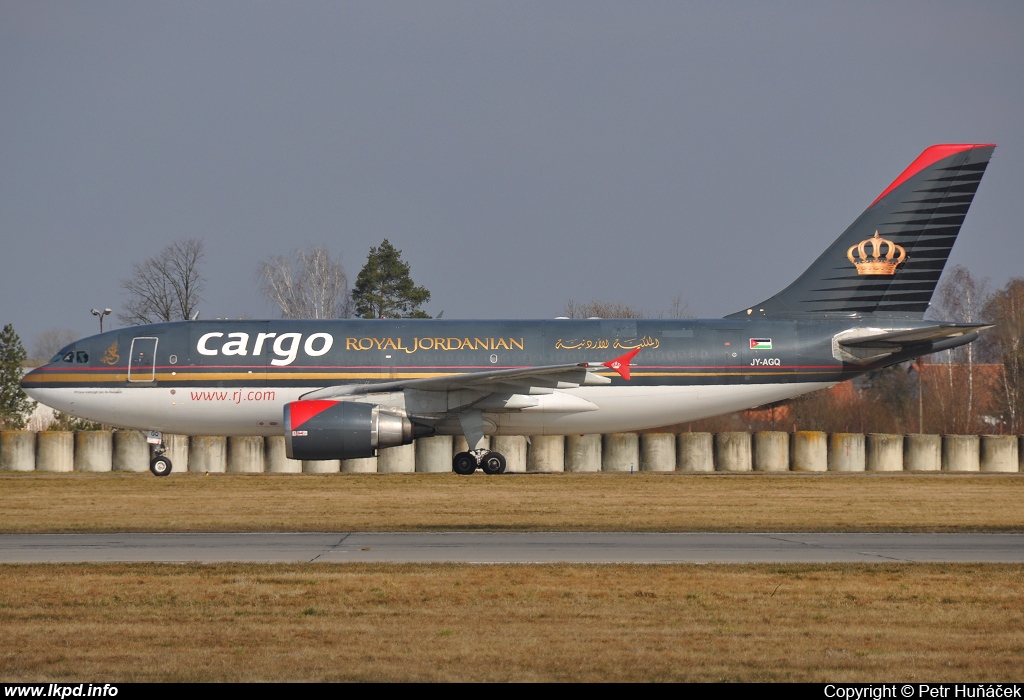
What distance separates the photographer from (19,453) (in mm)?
33125

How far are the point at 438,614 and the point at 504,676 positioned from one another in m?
2.34

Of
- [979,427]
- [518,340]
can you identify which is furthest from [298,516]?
[979,427]

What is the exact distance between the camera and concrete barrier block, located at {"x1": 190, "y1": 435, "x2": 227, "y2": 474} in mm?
33719

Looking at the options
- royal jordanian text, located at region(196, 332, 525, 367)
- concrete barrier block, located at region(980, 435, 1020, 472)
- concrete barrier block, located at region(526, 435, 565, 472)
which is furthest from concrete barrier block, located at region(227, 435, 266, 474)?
concrete barrier block, located at region(980, 435, 1020, 472)

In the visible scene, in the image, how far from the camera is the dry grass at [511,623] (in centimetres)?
860

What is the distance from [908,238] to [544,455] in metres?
12.4

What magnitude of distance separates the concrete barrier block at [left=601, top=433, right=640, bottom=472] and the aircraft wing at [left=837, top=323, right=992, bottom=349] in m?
8.56

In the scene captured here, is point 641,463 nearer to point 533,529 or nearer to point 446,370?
point 446,370

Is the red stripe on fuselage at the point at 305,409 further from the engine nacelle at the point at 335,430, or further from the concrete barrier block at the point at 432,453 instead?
the concrete barrier block at the point at 432,453

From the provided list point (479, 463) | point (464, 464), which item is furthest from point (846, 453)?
point (464, 464)

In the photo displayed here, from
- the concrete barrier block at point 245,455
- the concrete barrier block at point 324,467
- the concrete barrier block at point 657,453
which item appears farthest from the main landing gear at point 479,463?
the concrete barrier block at point 245,455

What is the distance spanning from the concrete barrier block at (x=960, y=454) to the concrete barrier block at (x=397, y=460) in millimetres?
16793
